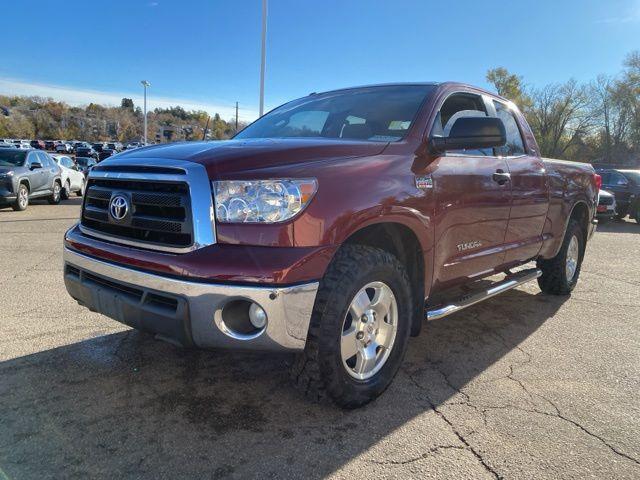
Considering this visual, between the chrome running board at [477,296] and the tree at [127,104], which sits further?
the tree at [127,104]

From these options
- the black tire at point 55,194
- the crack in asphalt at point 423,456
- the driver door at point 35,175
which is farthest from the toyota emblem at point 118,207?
the black tire at point 55,194

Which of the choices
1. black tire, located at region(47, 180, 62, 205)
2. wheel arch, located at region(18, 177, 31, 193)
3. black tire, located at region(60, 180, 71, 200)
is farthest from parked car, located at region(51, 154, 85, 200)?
wheel arch, located at region(18, 177, 31, 193)

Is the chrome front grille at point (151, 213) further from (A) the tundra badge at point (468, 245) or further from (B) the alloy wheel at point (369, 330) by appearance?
(A) the tundra badge at point (468, 245)

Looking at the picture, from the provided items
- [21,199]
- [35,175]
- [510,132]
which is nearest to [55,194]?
[35,175]

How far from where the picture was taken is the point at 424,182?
3143 millimetres

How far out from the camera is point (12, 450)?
238 centimetres

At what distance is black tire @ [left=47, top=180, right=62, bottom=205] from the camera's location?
14.5m

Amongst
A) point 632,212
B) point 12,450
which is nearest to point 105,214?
point 12,450

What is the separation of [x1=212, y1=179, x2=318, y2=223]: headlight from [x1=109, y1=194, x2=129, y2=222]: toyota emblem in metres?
0.65

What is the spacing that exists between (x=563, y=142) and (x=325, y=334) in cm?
6444

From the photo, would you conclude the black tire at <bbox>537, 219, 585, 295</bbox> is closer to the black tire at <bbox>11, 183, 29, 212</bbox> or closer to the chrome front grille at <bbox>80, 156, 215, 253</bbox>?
the chrome front grille at <bbox>80, 156, 215, 253</bbox>

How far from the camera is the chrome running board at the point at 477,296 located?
3301mm

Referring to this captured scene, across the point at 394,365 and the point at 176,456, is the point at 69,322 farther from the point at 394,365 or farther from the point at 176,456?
the point at 394,365

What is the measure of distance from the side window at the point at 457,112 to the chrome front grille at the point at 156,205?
172 centimetres
